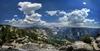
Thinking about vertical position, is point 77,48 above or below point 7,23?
below

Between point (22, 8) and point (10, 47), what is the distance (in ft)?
5.19

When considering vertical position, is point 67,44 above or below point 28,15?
below

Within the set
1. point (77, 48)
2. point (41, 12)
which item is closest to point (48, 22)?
point (41, 12)

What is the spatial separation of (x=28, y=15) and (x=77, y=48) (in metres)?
2.28

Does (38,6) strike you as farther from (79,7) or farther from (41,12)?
(79,7)

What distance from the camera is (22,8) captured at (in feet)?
50.2

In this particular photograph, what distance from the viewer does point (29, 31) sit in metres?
15.2

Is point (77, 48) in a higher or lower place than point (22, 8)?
lower

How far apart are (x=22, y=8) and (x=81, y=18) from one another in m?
2.30

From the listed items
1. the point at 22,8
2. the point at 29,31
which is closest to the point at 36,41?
the point at 29,31

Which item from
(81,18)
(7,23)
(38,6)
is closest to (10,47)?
(7,23)

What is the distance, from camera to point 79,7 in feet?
49.5

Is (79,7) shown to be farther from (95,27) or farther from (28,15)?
(28,15)

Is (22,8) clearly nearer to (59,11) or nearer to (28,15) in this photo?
(28,15)
